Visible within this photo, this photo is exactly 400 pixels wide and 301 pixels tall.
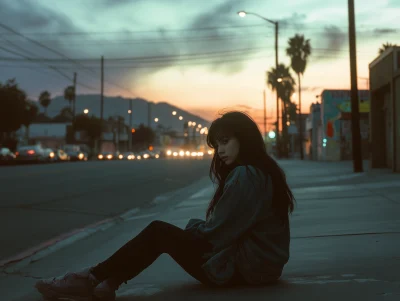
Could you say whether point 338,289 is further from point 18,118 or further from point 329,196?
point 18,118

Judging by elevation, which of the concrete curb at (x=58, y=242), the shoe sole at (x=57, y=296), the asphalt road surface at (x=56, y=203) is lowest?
the concrete curb at (x=58, y=242)

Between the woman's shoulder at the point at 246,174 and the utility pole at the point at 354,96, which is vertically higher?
the utility pole at the point at 354,96

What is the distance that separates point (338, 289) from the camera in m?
4.45

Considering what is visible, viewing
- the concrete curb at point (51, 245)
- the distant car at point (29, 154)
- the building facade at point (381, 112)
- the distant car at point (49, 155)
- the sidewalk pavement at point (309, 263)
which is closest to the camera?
the sidewalk pavement at point (309, 263)

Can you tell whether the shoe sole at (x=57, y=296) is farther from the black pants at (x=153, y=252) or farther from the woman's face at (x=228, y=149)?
the woman's face at (x=228, y=149)

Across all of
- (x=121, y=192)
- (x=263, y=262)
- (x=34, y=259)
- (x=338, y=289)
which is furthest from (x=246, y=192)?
(x=121, y=192)

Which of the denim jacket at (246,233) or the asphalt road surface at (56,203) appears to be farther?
the asphalt road surface at (56,203)

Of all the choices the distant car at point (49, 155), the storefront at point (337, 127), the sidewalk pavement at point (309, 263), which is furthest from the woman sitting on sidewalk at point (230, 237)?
the distant car at point (49, 155)

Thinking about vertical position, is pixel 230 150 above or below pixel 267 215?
above

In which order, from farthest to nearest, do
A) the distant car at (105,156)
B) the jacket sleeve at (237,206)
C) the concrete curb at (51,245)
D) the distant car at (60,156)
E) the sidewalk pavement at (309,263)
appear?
the distant car at (105,156)
the distant car at (60,156)
the concrete curb at (51,245)
the sidewalk pavement at (309,263)
the jacket sleeve at (237,206)

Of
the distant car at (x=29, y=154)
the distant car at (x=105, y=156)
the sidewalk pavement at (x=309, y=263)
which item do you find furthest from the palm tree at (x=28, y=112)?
the sidewalk pavement at (x=309, y=263)

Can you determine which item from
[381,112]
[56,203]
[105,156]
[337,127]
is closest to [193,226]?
[56,203]

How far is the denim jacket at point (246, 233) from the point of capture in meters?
4.18

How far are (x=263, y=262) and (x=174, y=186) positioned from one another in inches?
709
